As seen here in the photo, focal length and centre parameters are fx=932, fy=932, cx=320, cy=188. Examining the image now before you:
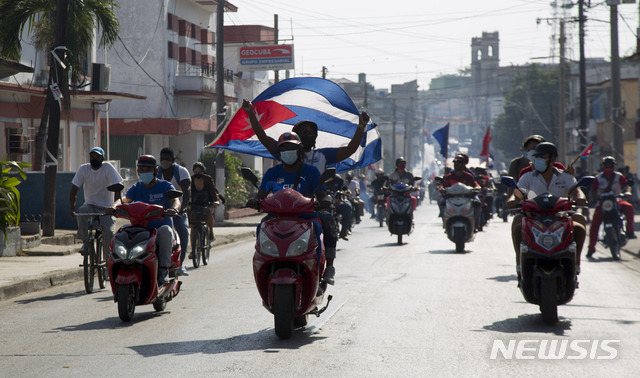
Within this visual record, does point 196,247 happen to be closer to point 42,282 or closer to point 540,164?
point 42,282

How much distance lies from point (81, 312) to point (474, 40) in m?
176

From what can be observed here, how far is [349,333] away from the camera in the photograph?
8477 mm

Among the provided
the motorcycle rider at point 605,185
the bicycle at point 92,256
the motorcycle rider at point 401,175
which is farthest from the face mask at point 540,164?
the motorcycle rider at point 401,175

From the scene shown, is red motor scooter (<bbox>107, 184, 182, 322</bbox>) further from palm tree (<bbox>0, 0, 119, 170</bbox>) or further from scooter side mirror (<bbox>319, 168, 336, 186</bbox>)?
palm tree (<bbox>0, 0, 119, 170</bbox>)

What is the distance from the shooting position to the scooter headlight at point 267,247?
26.1 feet

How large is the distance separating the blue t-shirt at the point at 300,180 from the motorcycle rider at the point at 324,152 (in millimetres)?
227

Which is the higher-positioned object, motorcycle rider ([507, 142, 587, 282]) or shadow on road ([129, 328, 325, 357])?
motorcycle rider ([507, 142, 587, 282])

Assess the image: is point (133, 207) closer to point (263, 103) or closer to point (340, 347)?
point (340, 347)

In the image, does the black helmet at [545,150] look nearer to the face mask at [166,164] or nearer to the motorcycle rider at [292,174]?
the motorcycle rider at [292,174]

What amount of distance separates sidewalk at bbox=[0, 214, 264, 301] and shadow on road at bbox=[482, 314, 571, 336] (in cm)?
633

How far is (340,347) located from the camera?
776 cm

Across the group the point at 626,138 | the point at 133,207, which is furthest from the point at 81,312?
the point at 626,138

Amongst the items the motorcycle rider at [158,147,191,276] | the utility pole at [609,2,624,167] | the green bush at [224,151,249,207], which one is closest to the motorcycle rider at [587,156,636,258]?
the motorcycle rider at [158,147,191,276]

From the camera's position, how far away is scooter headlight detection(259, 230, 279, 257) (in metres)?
7.95
